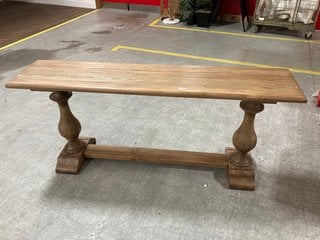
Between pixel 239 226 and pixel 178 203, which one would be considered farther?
pixel 178 203

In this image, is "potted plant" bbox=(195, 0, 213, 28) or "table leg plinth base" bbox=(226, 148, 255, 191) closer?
"table leg plinth base" bbox=(226, 148, 255, 191)

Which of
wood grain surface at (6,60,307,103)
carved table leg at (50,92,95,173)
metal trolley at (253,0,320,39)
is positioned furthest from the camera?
metal trolley at (253,0,320,39)

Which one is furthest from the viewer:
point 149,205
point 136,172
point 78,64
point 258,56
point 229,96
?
point 258,56

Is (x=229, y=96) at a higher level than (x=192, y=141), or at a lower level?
higher

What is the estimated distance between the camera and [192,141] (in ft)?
7.17

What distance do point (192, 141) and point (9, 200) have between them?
1353mm

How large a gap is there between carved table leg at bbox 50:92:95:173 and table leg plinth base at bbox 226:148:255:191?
3.47 ft

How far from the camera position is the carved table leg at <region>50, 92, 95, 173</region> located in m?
1.81

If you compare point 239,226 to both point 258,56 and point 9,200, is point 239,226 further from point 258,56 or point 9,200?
point 258,56

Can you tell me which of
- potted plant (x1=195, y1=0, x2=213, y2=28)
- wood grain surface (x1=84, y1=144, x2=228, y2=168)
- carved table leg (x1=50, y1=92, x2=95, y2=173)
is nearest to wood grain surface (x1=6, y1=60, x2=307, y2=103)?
carved table leg (x1=50, y1=92, x2=95, y2=173)

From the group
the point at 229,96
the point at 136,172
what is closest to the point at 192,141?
the point at 136,172

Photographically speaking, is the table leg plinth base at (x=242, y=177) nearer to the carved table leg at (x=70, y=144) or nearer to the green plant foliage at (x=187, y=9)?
the carved table leg at (x=70, y=144)

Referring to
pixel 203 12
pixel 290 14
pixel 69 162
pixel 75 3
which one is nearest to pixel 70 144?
pixel 69 162

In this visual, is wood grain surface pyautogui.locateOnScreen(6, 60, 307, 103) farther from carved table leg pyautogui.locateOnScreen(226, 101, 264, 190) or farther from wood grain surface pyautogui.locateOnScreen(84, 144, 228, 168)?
wood grain surface pyautogui.locateOnScreen(84, 144, 228, 168)
